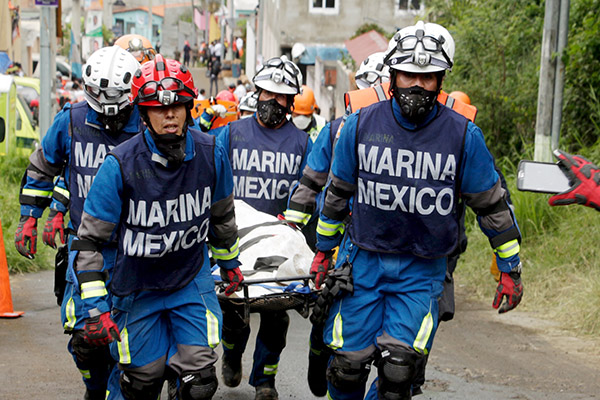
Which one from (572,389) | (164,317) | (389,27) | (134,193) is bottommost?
(572,389)

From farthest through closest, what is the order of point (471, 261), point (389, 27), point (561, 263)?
point (389, 27), point (471, 261), point (561, 263)

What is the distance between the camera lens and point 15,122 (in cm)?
1574

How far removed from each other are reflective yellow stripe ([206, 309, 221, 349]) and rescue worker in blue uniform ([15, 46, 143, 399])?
34.4 inches

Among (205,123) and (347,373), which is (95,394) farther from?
(205,123)

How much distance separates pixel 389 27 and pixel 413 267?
36.1 metres

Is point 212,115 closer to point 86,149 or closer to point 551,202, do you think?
point 86,149

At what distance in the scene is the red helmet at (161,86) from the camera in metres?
4.67

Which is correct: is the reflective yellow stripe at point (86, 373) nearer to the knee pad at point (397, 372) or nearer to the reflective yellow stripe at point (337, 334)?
the reflective yellow stripe at point (337, 334)

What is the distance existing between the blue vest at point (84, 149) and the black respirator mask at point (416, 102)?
5.91 ft

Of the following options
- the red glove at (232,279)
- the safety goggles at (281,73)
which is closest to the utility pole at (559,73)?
the safety goggles at (281,73)

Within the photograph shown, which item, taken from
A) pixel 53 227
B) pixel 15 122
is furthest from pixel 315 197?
pixel 15 122

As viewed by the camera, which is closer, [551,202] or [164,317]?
[551,202]

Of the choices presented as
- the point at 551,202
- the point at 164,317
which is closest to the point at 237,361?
the point at 164,317

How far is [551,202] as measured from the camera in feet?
13.0
